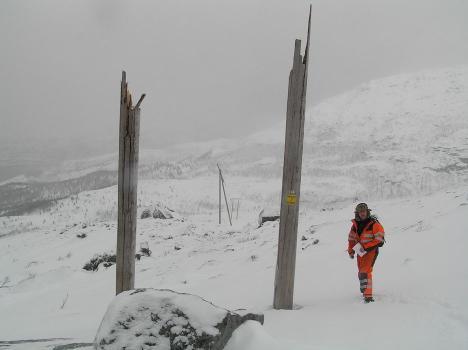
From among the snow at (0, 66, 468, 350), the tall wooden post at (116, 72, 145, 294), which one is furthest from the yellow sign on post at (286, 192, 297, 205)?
the tall wooden post at (116, 72, 145, 294)

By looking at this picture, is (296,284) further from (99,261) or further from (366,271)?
(99,261)

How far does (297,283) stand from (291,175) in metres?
3.49

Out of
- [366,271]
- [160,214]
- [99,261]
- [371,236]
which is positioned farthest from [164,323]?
[160,214]

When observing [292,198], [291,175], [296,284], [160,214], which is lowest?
[160,214]

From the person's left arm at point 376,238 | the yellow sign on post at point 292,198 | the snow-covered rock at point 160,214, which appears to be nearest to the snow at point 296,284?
the person's left arm at point 376,238

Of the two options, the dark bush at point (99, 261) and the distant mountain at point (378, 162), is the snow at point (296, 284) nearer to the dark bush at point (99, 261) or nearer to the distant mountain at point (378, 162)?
the dark bush at point (99, 261)

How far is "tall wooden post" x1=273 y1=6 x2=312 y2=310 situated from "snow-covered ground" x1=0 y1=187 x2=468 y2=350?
37cm

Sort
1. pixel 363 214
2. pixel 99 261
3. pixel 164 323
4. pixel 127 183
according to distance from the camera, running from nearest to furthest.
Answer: pixel 164 323 < pixel 127 183 < pixel 363 214 < pixel 99 261

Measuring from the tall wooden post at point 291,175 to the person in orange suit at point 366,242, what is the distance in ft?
3.51

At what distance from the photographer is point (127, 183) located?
16.4 ft

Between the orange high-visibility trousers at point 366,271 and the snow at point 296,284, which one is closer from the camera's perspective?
the snow at point 296,284

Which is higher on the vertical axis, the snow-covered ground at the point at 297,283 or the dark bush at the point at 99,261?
the snow-covered ground at the point at 297,283

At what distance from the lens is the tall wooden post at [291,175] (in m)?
4.88

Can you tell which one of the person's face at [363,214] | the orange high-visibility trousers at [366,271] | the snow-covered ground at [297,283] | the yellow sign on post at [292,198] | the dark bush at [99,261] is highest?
the yellow sign on post at [292,198]
